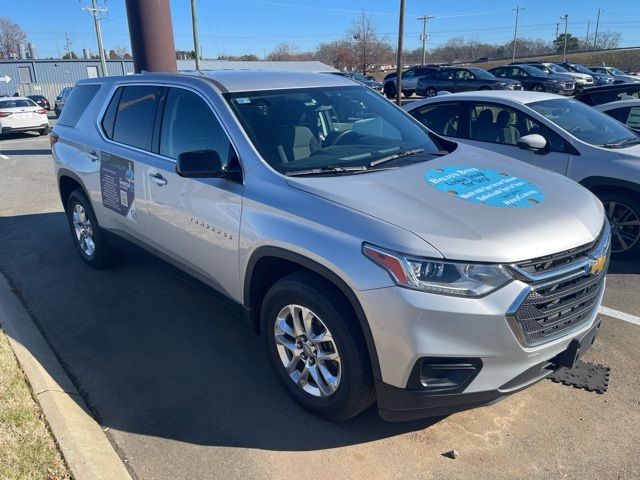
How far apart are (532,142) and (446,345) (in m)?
3.63

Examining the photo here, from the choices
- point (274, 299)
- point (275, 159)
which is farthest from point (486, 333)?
point (275, 159)

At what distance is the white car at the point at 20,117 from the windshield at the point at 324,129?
19.4m

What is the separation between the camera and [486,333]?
2.43 meters

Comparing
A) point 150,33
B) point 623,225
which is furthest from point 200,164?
point 150,33

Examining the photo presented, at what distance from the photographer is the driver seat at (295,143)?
10.9 ft

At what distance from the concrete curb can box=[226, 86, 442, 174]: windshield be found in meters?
1.82

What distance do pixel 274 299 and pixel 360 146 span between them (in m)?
1.26

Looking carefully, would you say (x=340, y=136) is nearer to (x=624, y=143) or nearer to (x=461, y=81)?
(x=624, y=143)

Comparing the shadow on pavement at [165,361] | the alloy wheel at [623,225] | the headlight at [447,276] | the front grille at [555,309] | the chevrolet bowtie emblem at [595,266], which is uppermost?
the headlight at [447,276]

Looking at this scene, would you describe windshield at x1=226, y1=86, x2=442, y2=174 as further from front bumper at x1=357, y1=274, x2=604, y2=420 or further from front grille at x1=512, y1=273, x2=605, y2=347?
front grille at x1=512, y1=273, x2=605, y2=347

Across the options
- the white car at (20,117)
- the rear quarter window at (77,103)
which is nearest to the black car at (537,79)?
the white car at (20,117)

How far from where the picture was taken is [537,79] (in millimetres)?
26859

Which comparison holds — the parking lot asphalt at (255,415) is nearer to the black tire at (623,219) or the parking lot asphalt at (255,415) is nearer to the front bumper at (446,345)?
the front bumper at (446,345)

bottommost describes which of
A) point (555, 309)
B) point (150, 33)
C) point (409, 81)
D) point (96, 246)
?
point (96, 246)
